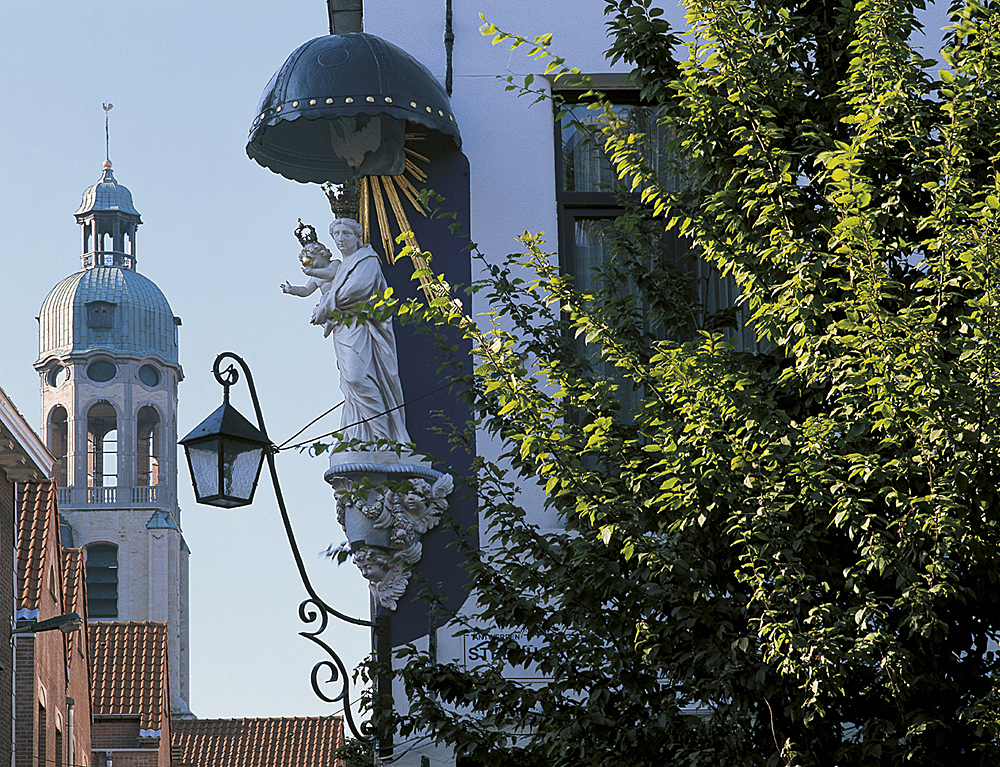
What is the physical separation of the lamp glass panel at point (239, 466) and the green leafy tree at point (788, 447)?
2.01 metres

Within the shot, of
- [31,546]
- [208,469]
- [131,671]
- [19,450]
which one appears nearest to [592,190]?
[208,469]

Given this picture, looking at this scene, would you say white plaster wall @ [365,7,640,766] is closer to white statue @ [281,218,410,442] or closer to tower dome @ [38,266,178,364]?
white statue @ [281,218,410,442]

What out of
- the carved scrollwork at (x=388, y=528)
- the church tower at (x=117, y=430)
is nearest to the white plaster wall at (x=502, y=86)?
the carved scrollwork at (x=388, y=528)

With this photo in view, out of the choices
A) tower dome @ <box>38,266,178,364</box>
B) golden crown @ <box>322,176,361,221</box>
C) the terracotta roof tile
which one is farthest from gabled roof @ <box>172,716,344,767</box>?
golden crown @ <box>322,176,361,221</box>

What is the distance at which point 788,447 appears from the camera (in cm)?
644

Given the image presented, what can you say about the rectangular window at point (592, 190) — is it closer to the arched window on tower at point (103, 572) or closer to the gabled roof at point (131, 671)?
the gabled roof at point (131, 671)

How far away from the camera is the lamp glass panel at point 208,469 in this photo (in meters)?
8.89

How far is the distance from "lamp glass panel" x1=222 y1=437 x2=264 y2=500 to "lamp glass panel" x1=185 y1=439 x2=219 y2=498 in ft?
0.15

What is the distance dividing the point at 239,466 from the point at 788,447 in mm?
3648

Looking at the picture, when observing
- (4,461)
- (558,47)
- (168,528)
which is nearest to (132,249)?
(168,528)

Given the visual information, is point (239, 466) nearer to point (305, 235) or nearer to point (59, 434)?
point (305, 235)

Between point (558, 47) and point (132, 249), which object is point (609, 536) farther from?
point (132, 249)

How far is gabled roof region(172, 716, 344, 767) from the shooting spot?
2206 inches

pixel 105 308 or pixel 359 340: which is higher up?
pixel 105 308
